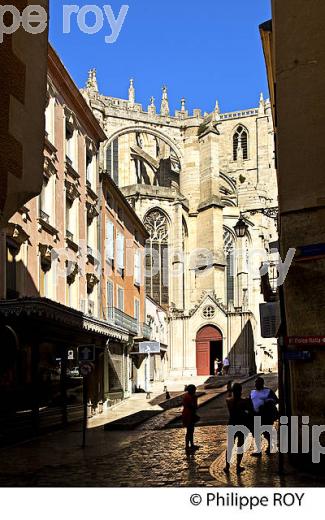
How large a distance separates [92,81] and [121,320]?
42.0 metres

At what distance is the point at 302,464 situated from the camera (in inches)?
424

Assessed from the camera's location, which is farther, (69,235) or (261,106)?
(261,106)

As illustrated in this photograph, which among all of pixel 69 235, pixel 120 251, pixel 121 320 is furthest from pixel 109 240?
pixel 69 235

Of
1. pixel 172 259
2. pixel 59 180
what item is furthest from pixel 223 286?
pixel 59 180

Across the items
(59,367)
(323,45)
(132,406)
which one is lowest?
(132,406)

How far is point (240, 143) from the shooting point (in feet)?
286

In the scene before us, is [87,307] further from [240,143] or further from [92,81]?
[240,143]

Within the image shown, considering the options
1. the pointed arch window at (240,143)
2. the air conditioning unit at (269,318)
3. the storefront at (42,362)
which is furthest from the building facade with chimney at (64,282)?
the pointed arch window at (240,143)

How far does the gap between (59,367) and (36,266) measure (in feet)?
9.68

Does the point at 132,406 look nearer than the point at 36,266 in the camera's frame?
No

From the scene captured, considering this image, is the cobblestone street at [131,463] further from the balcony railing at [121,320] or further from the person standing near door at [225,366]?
the person standing near door at [225,366]

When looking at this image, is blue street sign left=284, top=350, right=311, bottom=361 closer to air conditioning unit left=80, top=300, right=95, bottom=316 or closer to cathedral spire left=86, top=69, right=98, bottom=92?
air conditioning unit left=80, top=300, right=95, bottom=316

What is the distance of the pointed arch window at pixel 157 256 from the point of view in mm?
56375

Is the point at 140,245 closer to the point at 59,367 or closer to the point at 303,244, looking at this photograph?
the point at 59,367
